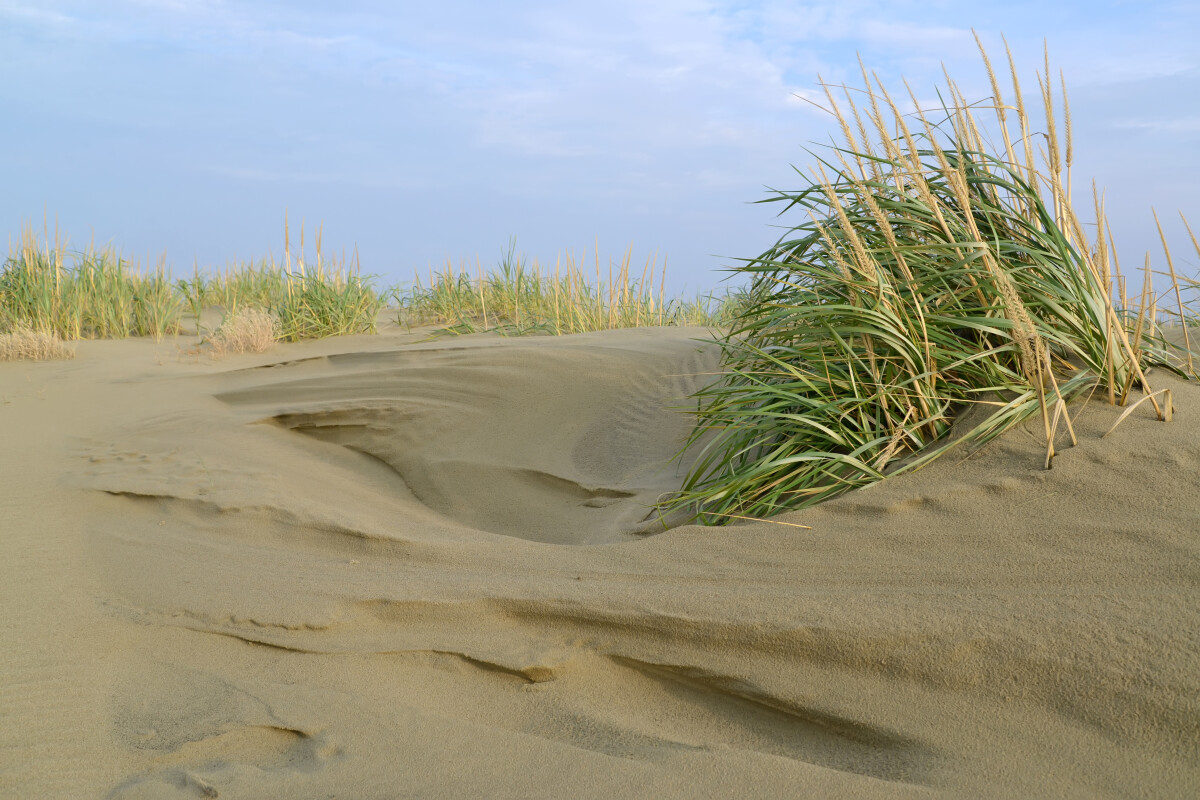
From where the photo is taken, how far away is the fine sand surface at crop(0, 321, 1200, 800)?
51.4 inches

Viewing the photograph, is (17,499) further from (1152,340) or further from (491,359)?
(1152,340)

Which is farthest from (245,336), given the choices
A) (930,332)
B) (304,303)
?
(930,332)

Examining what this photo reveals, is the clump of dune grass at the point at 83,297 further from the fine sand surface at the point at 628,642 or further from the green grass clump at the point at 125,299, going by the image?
the fine sand surface at the point at 628,642

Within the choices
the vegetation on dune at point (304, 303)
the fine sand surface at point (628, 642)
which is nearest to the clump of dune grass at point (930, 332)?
the fine sand surface at point (628, 642)

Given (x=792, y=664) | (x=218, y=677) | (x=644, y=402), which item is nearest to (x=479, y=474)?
(x=644, y=402)

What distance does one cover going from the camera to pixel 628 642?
1.70 meters

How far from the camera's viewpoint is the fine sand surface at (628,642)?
1306mm

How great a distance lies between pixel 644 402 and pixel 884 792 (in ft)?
8.77

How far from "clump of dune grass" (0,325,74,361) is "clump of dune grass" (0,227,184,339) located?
0.63 metres

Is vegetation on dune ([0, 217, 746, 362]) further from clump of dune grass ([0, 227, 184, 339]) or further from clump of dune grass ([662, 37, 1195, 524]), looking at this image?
clump of dune grass ([662, 37, 1195, 524])

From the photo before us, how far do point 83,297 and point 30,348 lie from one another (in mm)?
1507

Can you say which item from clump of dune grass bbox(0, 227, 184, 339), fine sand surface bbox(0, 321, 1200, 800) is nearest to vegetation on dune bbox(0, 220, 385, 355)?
clump of dune grass bbox(0, 227, 184, 339)

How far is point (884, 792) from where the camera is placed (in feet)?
3.99

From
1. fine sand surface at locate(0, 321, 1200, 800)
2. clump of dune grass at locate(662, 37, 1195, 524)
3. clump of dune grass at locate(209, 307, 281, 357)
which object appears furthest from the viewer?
clump of dune grass at locate(209, 307, 281, 357)
